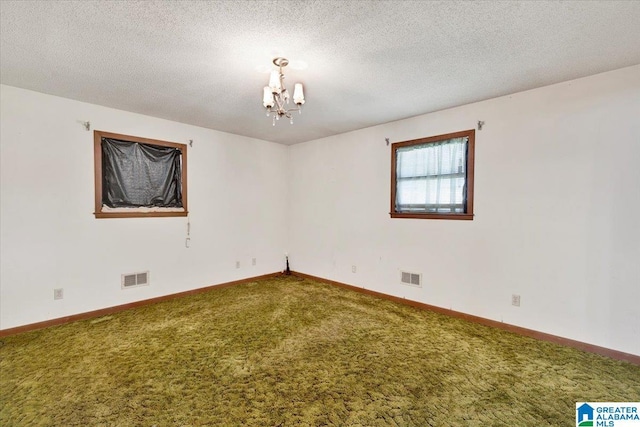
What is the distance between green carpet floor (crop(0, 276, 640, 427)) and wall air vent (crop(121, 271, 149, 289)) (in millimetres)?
438

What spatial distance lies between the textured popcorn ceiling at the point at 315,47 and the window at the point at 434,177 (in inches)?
21.8

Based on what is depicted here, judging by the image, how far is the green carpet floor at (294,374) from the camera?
1796 mm

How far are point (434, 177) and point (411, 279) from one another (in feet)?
4.75

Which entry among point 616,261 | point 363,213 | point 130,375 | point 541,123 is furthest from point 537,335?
point 130,375

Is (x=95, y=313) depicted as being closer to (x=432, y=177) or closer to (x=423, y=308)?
(x=423, y=308)

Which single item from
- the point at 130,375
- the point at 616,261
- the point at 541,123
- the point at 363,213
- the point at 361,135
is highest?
the point at 361,135

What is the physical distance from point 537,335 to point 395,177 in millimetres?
2448

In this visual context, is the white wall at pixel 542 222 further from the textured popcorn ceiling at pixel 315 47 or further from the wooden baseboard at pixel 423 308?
the textured popcorn ceiling at pixel 315 47

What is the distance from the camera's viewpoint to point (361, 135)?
177 inches

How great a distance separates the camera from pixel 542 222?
287 cm

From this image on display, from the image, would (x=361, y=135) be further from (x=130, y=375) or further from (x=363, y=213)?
(x=130, y=375)

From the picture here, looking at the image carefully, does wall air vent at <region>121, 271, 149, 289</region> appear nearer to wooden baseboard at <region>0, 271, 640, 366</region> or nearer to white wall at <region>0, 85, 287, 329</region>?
white wall at <region>0, 85, 287, 329</region>

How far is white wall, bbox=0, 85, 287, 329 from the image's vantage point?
297cm

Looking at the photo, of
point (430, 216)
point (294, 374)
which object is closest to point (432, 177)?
point (430, 216)
